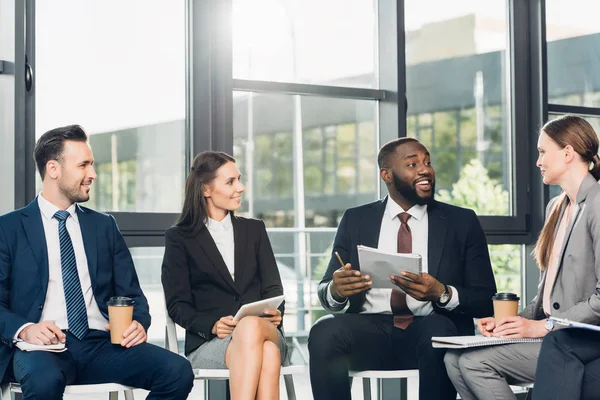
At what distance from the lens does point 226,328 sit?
2.92 m

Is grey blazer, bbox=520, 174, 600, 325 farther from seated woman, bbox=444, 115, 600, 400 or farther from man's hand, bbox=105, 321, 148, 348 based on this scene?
man's hand, bbox=105, 321, 148, 348

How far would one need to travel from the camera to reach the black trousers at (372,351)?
9.48 feet

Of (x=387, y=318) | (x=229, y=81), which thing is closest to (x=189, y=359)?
(x=387, y=318)

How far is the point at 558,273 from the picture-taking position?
276cm

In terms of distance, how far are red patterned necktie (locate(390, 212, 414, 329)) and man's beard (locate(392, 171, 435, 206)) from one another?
0.22 feet

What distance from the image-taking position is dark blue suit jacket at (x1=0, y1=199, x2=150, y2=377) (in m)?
2.70

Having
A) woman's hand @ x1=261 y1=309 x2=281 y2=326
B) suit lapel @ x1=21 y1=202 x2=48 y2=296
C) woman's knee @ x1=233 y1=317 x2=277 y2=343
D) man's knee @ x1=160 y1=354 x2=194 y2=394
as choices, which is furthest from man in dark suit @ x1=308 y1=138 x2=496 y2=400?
suit lapel @ x1=21 y1=202 x2=48 y2=296

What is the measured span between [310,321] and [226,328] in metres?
1.14

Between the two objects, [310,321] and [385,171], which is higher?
[385,171]

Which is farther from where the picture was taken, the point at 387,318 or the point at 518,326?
the point at 387,318

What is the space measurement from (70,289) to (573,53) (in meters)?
3.06

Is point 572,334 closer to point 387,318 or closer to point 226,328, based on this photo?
point 387,318

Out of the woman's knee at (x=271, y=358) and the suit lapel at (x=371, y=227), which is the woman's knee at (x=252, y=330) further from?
the suit lapel at (x=371, y=227)

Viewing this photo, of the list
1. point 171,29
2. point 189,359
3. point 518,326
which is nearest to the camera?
point 518,326
